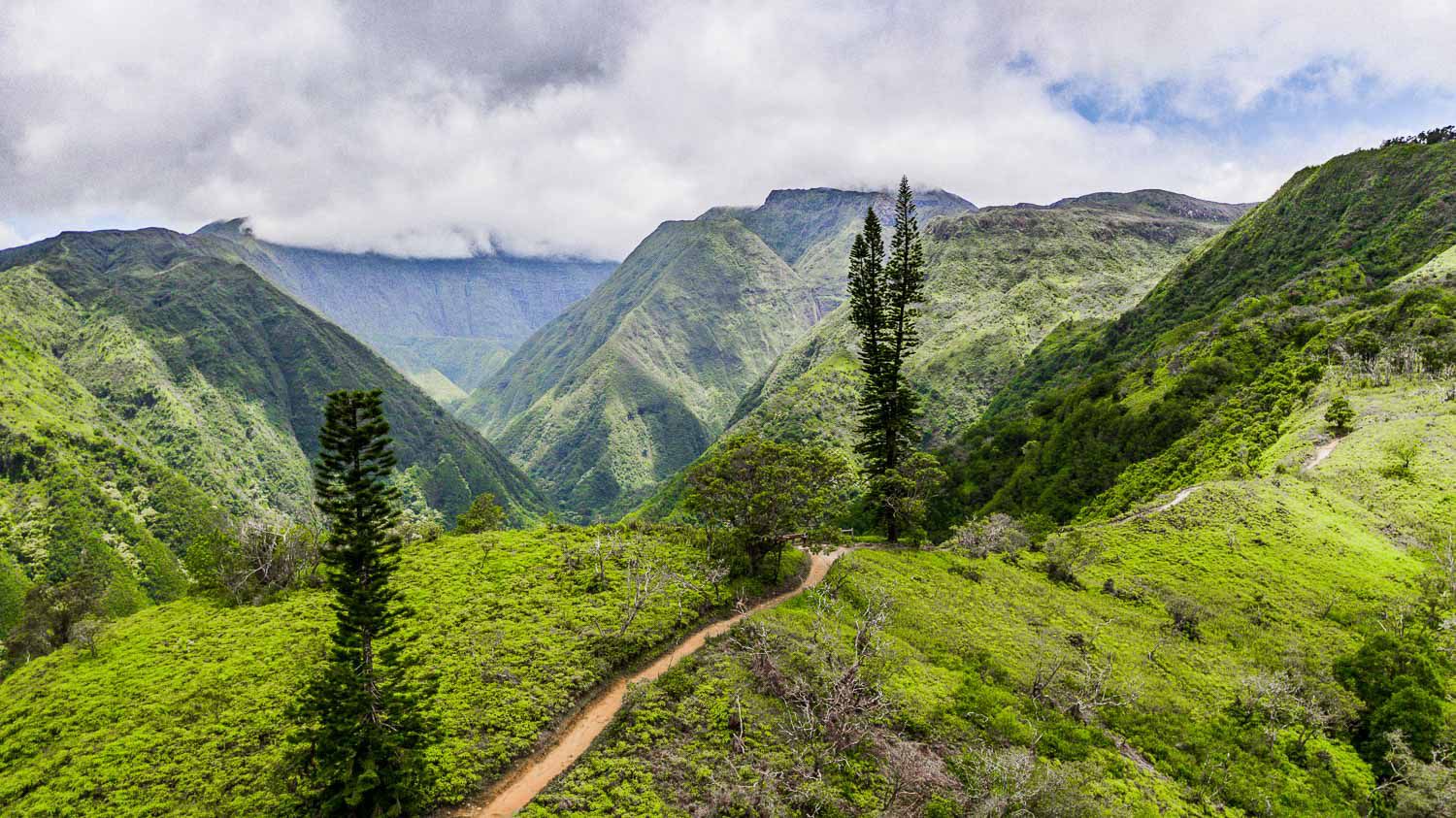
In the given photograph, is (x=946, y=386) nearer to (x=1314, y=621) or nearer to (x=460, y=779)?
(x=1314, y=621)

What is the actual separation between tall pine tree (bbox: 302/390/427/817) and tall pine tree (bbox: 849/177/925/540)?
106 ft

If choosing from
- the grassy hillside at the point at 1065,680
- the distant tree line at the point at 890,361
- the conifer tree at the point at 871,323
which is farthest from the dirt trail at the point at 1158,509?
the conifer tree at the point at 871,323

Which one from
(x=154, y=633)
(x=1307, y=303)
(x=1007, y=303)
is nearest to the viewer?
(x=154, y=633)

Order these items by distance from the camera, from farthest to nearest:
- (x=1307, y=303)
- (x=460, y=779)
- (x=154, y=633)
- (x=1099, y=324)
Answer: (x=1099, y=324), (x=1307, y=303), (x=154, y=633), (x=460, y=779)

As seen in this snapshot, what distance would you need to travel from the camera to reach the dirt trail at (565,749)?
19.5 meters

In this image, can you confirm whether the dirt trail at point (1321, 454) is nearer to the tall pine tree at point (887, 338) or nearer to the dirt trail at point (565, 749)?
the tall pine tree at point (887, 338)

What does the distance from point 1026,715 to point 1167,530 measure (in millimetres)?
25913

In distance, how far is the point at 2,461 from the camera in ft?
466

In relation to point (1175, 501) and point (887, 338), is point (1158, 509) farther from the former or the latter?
point (887, 338)

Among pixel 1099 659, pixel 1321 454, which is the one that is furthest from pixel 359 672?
→ pixel 1321 454

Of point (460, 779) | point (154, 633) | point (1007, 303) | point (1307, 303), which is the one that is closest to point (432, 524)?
point (154, 633)

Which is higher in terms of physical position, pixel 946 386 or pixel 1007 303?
pixel 1007 303

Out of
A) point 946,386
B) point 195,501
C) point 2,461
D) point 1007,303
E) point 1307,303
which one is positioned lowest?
point 195,501

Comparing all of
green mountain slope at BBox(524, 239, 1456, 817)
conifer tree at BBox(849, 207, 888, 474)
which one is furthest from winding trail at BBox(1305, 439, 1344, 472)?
conifer tree at BBox(849, 207, 888, 474)
